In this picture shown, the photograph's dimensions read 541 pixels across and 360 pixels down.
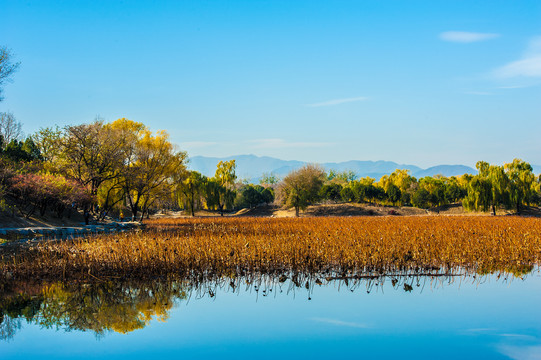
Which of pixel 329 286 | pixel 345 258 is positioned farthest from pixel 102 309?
pixel 345 258

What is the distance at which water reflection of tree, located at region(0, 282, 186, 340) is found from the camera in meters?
7.32

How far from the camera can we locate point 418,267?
1141 cm

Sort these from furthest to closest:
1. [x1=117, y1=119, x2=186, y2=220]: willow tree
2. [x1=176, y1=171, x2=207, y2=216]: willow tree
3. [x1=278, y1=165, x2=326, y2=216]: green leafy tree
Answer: [x1=176, y1=171, x2=207, y2=216]: willow tree
[x1=278, y1=165, x2=326, y2=216]: green leafy tree
[x1=117, y1=119, x2=186, y2=220]: willow tree

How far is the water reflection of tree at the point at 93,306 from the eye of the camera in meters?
7.32

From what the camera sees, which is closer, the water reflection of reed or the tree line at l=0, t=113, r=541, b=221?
the water reflection of reed

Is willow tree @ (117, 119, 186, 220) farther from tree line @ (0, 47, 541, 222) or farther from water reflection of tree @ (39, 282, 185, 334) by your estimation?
water reflection of tree @ (39, 282, 185, 334)

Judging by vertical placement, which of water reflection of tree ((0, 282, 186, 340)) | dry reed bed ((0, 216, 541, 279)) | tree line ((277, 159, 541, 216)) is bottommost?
water reflection of tree ((0, 282, 186, 340))

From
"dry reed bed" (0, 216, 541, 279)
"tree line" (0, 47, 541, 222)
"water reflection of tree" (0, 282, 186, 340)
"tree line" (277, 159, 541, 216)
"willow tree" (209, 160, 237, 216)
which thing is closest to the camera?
"water reflection of tree" (0, 282, 186, 340)

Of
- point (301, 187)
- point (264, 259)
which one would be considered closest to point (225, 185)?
point (301, 187)

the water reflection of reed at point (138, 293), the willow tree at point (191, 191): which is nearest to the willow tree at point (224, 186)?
the willow tree at point (191, 191)

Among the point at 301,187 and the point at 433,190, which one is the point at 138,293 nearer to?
the point at 301,187

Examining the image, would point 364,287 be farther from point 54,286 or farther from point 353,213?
point 353,213

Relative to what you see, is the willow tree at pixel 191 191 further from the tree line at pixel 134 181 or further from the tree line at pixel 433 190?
the tree line at pixel 433 190

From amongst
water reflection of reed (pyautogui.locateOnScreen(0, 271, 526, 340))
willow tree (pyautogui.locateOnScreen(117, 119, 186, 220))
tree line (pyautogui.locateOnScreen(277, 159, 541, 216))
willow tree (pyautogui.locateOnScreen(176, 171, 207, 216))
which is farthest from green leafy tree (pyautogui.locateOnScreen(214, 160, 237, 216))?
water reflection of reed (pyautogui.locateOnScreen(0, 271, 526, 340))
